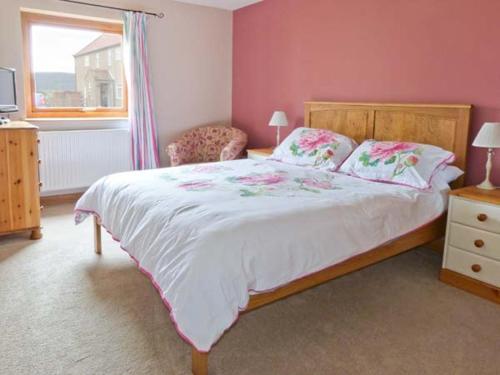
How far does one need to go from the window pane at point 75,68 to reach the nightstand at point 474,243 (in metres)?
3.79

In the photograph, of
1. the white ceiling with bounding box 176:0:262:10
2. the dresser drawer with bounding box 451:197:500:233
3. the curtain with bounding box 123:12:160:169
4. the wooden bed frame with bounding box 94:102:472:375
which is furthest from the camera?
the white ceiling with bounding box 176:0:262:10

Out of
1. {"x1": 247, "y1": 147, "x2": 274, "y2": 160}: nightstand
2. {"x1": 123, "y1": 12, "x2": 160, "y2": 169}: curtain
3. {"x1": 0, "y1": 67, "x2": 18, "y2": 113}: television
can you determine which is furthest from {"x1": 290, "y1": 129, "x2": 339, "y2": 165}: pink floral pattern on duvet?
{"x1": 0, "y1": 67, "x2": 18, "y2": 113}: television

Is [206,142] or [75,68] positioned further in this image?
[206,142]

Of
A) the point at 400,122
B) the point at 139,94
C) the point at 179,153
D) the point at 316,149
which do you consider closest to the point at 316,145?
the point at 316,149

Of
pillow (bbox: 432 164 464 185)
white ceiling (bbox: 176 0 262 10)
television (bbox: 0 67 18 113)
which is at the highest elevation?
white ceiling (bbox: 176 0 262 10)

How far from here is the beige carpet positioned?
190cm

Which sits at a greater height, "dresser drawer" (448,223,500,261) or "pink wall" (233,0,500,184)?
"pink wall" (233,0,500,184)

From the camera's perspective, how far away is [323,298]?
A: 2.54 meters

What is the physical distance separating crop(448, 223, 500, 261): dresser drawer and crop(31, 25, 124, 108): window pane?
3.80m

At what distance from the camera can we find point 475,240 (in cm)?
257

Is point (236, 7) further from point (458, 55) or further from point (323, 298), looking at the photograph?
point (323, 298)

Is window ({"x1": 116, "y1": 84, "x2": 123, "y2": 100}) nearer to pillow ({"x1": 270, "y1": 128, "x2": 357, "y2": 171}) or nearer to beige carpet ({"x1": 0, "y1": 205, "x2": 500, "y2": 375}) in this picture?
pillow ({"x1": 270, "y1": 128, "x2": 357, "y2": 171})

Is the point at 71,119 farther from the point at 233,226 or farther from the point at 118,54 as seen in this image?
the point at 233,226

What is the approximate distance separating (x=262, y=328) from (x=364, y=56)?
8.43ft
